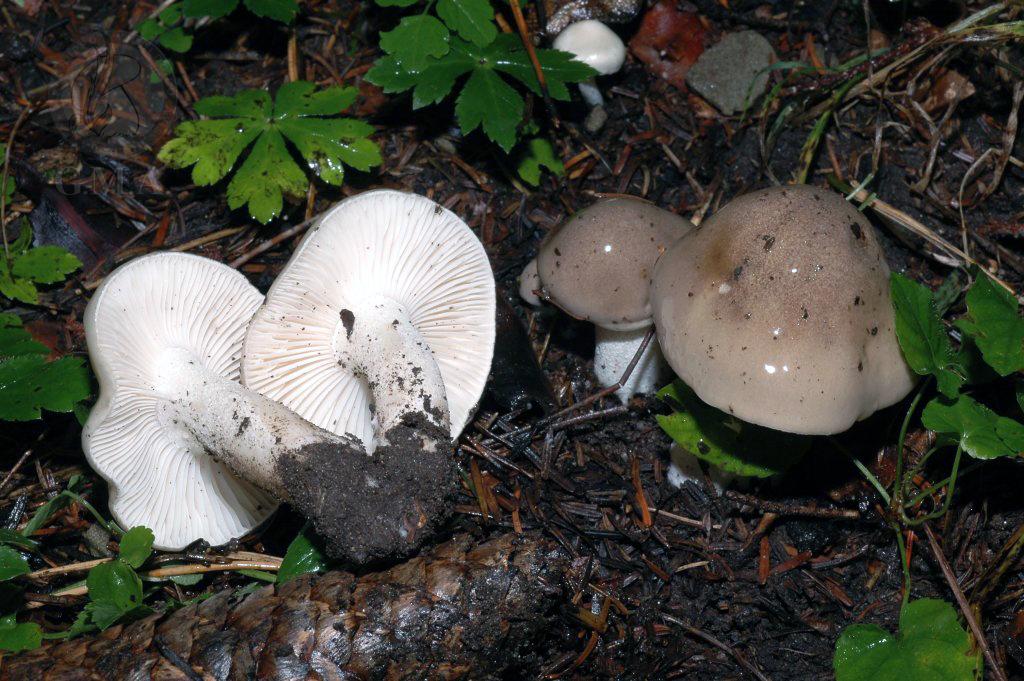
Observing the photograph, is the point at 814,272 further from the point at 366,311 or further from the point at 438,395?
the point at 366,311

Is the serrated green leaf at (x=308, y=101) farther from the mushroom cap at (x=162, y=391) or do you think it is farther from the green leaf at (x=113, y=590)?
the green leaf at (x=113, y=590)

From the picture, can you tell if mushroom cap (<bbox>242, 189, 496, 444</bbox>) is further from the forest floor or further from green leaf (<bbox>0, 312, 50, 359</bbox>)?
green leaf (<bbox>0, 312, 50, 359</bbox>)

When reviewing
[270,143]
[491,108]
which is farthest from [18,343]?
[491,108]

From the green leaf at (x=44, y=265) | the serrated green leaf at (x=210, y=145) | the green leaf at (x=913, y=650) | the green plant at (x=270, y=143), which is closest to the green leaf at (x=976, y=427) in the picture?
the green leaf at (x=913, y=650)

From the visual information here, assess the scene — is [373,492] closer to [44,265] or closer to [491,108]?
[491,108]

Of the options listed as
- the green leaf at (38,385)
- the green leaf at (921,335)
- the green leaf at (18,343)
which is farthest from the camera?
the green leaf at (18,343)

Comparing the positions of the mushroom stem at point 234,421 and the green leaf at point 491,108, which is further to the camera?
the green leaf at point 491,108

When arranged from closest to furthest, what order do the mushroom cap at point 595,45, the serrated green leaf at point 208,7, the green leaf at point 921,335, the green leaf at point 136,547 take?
1. the green leaf at point 921,335
2. the green leaf at point 136,547
3. the serrated green leaf at point 208,7
4. the mushroom cap at point 595,45

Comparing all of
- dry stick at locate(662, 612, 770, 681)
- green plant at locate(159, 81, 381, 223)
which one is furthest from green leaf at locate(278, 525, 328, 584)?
green plant at locate(159, 81, 381, 223)

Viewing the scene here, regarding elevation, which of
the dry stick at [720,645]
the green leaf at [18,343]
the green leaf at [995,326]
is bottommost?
the dry stick at [720,645]
